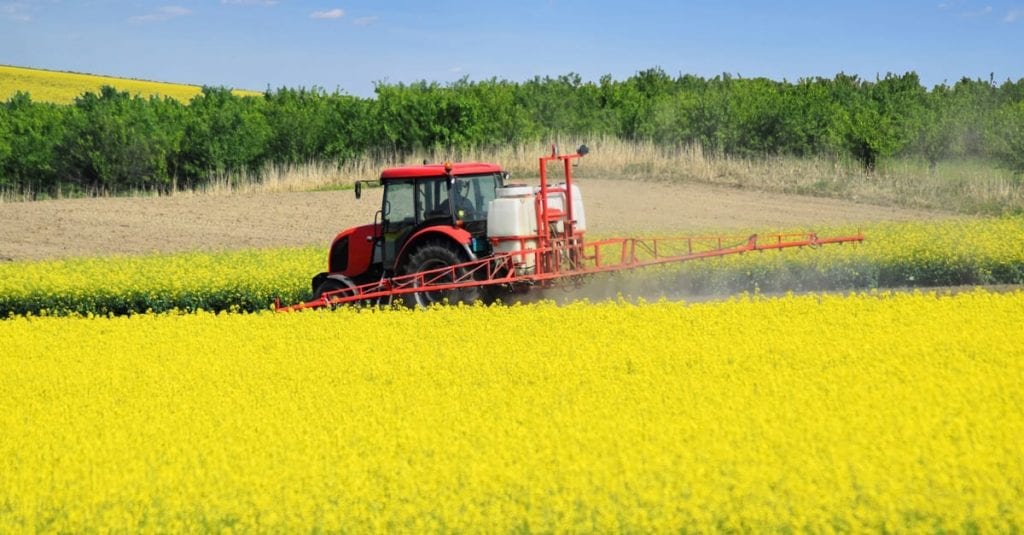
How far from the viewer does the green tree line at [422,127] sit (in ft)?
126

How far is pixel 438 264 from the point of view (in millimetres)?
15344

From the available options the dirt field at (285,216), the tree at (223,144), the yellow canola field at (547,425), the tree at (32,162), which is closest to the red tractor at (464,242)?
the yellow canola field at (547,425)

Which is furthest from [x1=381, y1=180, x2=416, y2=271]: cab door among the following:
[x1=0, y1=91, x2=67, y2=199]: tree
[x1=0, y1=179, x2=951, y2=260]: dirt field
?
[x1=0, y1=91, x2=67, y2=199]: tree

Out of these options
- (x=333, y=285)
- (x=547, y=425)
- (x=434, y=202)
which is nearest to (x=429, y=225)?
(x=434, y=202)

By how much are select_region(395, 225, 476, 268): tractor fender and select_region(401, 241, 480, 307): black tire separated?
0.28ft

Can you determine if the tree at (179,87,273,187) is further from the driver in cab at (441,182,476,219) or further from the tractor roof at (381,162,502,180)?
the driver in cab at (441,182,476,219)

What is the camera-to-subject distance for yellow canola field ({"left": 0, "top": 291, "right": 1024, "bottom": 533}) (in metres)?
6.68

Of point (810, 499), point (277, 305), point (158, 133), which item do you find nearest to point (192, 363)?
point (277, 305)

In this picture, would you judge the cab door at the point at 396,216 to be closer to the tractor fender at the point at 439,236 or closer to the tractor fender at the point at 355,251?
the tractor fender at the point at 439,236

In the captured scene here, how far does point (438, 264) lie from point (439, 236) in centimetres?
36

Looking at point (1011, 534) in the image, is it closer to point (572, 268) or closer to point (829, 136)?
point (572, 268)

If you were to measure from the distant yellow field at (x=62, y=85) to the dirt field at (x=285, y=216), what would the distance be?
40.6m

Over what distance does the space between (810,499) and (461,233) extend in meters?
9.20

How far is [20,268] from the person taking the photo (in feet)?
71.7
